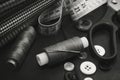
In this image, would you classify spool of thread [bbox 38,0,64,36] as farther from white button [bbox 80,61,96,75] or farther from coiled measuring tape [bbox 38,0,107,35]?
white button [bbox 80,61,96,75]

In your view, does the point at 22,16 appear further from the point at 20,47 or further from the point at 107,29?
the point at 107,29

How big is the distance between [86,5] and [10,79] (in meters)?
0.27

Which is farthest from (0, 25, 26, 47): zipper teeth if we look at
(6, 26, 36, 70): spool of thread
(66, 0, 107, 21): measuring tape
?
(66, 0, 107, 21): measuring tape

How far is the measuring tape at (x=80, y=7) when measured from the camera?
65cm

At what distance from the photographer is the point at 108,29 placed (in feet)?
2.10

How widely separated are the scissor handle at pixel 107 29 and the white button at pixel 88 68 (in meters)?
0.02

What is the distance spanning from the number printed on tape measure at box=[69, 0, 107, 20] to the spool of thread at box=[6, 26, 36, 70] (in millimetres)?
117

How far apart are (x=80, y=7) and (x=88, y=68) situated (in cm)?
17

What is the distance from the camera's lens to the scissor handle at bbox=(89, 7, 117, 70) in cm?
57

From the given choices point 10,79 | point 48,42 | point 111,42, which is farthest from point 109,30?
point 10,79

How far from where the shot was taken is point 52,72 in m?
0.58

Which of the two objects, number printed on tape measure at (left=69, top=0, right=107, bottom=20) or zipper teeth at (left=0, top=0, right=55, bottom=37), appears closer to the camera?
zipper teeth at (left=0, top=0, right=55, bottom=37)

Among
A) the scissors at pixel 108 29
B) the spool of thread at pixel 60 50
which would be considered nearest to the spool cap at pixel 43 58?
the spool of thread at pixel 60 50

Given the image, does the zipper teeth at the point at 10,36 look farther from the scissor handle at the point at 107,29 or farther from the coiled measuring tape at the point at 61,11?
the scissor handle at the point at 107,29
